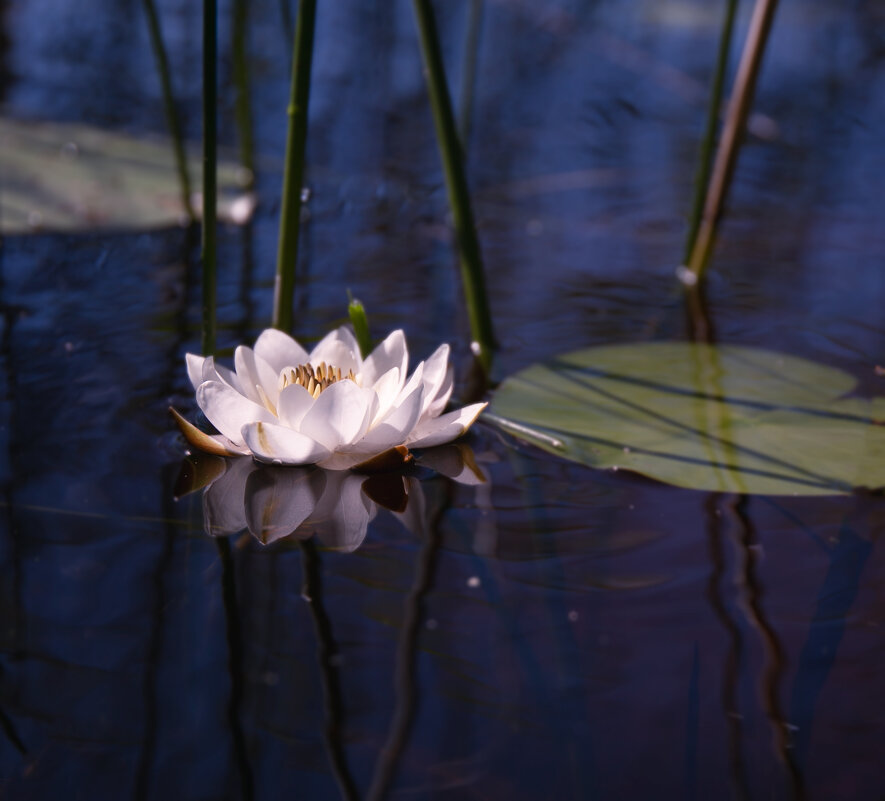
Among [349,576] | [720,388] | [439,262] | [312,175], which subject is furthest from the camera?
[312,175]

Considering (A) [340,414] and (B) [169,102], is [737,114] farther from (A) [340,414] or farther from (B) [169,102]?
(B) [169,102]

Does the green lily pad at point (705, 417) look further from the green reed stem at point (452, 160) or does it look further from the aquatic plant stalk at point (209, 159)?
the aquatic plant stalk at point (209, 159)

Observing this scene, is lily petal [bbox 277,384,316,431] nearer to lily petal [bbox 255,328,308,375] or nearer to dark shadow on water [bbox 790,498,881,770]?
lily petal [bbox 255,328,308,375]

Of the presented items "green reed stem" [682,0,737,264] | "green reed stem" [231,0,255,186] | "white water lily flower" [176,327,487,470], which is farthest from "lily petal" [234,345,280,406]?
"green reed stem" [231,0,255,186]

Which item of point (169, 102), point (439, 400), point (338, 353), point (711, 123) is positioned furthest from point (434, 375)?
point (169, 102)

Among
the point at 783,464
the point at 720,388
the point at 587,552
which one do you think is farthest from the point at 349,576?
the point at 720,388

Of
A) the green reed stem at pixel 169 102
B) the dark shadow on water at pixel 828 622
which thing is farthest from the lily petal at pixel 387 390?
the green reed stem at pixel 169 102

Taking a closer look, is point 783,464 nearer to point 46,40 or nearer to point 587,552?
point 587,552

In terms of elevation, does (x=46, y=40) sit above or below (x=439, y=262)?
above
